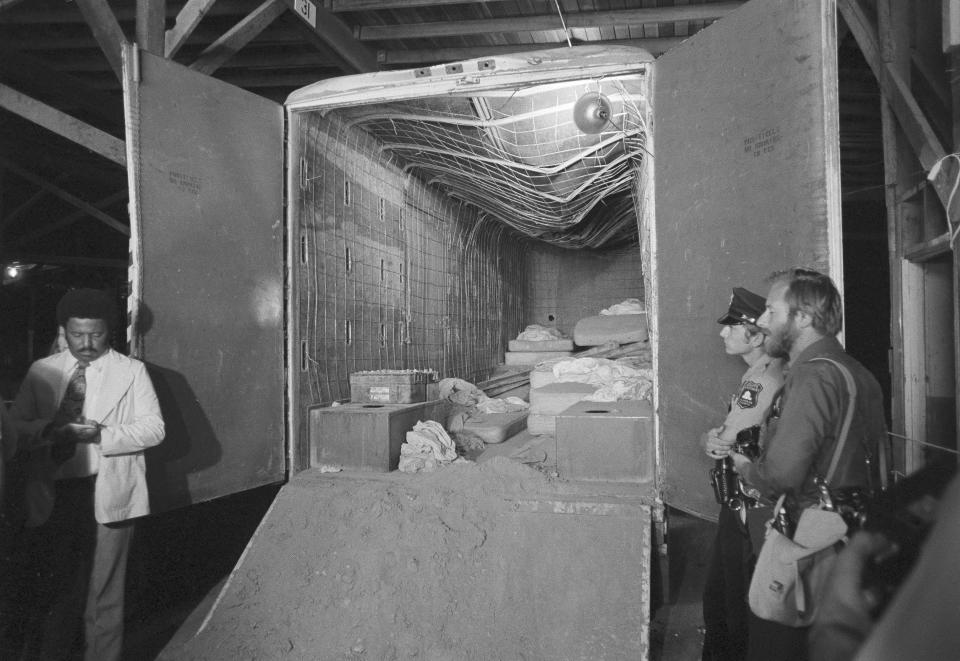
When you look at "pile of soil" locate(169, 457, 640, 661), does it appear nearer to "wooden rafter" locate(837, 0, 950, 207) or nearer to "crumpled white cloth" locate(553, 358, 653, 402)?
"crumpled white cloth" locate(553, 358, 653, 402)

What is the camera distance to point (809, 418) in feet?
5.21

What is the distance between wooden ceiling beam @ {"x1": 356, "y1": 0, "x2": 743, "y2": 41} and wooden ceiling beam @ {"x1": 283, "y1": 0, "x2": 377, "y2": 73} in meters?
0.16

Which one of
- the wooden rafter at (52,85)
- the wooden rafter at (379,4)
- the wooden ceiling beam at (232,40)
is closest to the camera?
the wooden ceiling beam at (232,40)

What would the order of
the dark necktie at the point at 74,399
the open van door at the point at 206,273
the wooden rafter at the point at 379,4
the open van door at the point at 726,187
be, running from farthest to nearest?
1. the wooden rafter at the point at 379,4
2. the open van door at the point at 206,273
3. the dark necktie at the point at 74,399
4. the open van door at the point at 726,187

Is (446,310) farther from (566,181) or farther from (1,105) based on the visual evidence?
(1,105)

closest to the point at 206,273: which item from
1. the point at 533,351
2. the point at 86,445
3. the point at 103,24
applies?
the point at 86,445

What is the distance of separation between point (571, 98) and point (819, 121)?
161cm

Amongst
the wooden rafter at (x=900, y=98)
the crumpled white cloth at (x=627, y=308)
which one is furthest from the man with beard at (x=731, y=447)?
the crumpled white cloth at (x=627, y=308)

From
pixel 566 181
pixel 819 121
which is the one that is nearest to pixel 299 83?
pixel 566 181

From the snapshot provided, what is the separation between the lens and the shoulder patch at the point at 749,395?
2.18 meters

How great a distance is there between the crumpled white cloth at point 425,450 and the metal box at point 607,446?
0.75 metres

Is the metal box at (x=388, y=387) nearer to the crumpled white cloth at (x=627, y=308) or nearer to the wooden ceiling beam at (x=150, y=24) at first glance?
the wooden ceiling beam at (x=150, y=24)

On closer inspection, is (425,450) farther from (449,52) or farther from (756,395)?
(449,52)

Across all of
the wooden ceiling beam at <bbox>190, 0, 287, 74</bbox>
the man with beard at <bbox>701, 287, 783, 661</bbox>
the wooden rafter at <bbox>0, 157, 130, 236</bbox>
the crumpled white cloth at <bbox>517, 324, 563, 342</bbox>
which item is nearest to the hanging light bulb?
the man with beard at <bbox>701, 287, 783, 661</bbox>
